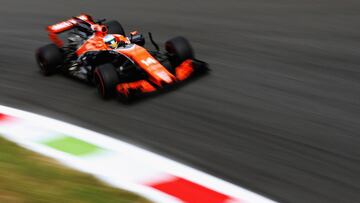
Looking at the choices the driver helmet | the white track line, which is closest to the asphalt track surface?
the white track line

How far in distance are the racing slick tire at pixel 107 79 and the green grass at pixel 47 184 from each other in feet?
6.59

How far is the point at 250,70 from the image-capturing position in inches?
309

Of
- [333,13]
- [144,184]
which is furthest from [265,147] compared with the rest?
[333,13]

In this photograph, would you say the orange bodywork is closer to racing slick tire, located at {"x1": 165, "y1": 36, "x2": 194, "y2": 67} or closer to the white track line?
racing slick tire, located at {"x1": 165, "y1": 36, "x2": 194, "y2": 67}

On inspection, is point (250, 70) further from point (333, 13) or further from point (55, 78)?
point (333, 13)

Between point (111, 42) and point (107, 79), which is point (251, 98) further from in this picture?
point (111, 42)

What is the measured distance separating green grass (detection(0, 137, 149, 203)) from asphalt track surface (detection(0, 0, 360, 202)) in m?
1.14

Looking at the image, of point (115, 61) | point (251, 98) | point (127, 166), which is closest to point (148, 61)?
point (115, 61)

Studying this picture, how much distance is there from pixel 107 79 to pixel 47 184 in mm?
2641

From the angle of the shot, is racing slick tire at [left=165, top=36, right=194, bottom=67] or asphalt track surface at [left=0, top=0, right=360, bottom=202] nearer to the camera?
asphalt track surface at [left=0, top=0, right=360, bottom=202]

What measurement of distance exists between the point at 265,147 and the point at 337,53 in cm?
343

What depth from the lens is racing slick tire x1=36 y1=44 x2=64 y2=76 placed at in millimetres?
8102

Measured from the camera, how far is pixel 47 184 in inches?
173

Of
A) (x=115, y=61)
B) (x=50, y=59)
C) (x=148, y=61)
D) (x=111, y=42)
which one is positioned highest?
(x=111, y=42)
